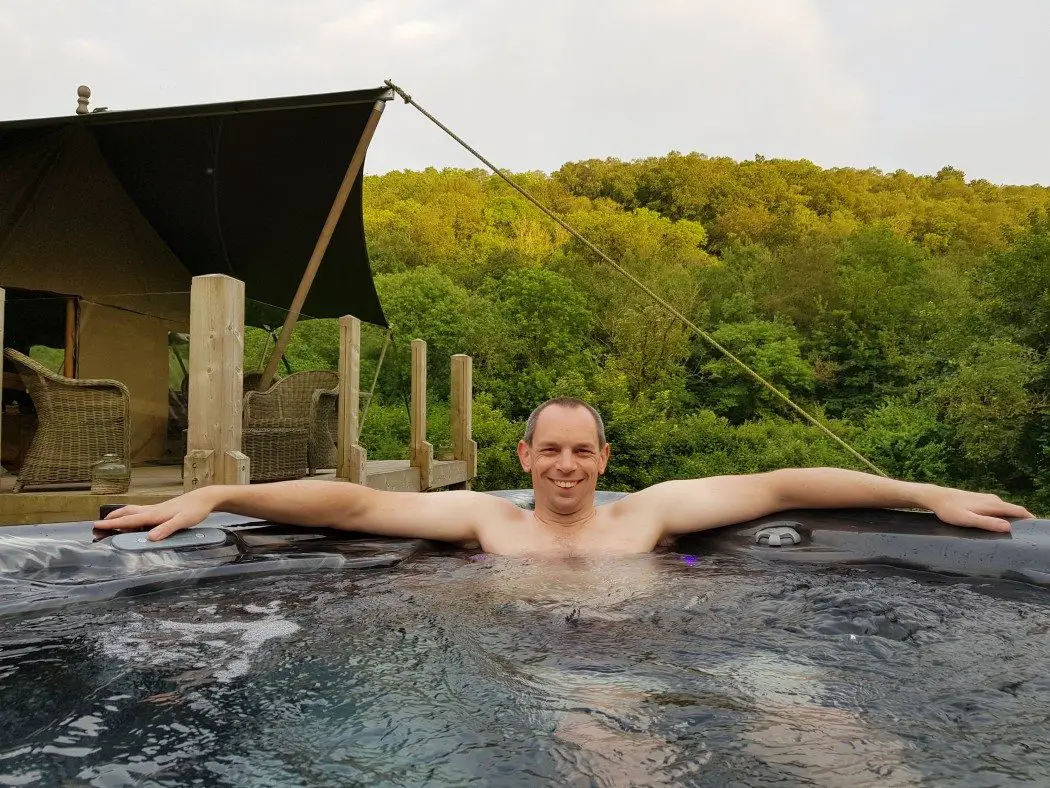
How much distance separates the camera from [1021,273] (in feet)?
40.7

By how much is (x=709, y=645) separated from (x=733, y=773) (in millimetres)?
641

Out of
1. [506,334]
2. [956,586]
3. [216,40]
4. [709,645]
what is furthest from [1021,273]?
[216,40]

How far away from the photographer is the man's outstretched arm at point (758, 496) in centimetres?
249

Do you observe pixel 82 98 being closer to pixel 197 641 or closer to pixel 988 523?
pixel 197 641

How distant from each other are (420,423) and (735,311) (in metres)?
13.4

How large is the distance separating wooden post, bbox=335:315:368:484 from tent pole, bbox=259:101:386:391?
412 mm

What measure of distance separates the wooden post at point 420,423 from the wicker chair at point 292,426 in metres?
1.13

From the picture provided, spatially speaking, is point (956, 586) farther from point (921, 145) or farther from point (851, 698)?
point (921, 145)

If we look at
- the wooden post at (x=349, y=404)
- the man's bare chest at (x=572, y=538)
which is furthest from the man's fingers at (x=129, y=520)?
the wooden post at (x=349, y=404)

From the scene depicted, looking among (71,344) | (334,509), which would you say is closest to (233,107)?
(71,344)

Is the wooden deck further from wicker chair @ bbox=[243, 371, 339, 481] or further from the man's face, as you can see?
the man's face

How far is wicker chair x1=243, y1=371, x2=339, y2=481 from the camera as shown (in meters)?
4.52

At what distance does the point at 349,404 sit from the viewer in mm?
4875

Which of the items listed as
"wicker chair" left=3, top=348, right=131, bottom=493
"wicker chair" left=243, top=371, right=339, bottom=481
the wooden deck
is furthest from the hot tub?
"wicker chair" left=243, top=371, right=339, bottom=481
